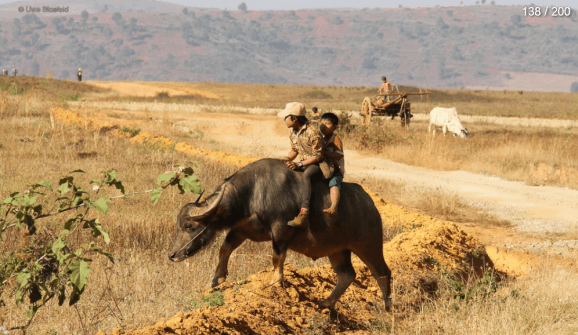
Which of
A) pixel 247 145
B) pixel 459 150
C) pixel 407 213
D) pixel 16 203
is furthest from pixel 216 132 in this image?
pixel 16 203

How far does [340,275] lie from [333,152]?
1345 millimetres

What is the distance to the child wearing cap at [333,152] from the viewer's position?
6.44m

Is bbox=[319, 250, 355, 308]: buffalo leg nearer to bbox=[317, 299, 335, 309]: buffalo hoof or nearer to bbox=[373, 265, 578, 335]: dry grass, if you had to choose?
bbox=[317, 299, 335, 309]: buffalo hoof

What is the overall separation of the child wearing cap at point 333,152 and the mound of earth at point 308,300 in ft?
3.70

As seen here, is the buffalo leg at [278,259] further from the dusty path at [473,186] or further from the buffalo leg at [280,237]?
the dusty path at [473,186]

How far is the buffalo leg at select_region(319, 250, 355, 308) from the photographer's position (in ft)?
22.5

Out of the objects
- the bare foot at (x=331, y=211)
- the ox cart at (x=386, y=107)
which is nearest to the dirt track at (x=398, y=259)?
the bare foot at (x=331, y=211)

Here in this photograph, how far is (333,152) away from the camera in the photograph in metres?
6.63

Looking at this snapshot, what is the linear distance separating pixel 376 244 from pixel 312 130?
5.12ft

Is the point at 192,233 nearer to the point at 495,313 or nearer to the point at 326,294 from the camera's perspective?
the point at 326,294

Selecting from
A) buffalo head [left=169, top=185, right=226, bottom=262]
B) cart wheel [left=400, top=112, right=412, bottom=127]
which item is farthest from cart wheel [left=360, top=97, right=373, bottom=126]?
buffalo head [left=169, top=185, right=226, bottom=262]

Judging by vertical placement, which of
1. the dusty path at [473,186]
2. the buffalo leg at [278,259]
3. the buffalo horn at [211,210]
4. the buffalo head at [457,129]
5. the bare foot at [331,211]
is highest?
the buffalo horn at [211,210]

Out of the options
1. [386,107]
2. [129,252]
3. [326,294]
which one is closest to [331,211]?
[326,294]

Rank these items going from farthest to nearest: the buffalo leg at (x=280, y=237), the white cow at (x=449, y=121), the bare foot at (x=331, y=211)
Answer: the white cow at (x=449, y=121), the bare foot at (x=331, y=211), the buffalo leg at (x=280, y=237)
